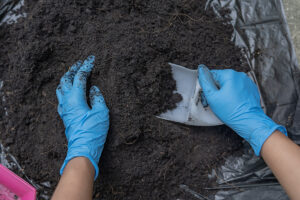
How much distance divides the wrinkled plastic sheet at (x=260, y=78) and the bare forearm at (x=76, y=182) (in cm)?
36

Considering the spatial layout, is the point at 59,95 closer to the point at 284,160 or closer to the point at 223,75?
the point at 223,75

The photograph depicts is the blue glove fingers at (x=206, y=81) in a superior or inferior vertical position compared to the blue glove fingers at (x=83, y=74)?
inferior

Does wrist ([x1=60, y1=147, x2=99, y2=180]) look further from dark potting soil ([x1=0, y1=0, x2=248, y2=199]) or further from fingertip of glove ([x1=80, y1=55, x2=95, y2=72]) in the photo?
fingertip of glove ([x1=80, y1=55, x2=95, y2=72])

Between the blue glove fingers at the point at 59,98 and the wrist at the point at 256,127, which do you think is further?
the blue glove fingers at the point at 59,98

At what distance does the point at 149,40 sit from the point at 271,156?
839mm

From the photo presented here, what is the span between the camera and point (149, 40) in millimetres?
1266

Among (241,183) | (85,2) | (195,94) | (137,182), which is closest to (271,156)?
(241,183)

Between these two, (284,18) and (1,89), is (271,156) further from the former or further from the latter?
(1,89)

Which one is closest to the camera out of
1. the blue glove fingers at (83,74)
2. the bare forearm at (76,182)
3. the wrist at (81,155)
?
the bare forearm at (76,182)

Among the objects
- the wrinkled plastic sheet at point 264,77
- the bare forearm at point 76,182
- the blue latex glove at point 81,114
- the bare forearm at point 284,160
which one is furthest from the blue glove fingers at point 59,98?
the bare forearm at point 284,160

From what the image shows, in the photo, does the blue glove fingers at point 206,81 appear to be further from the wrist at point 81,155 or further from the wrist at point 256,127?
the wrist at point 81,155

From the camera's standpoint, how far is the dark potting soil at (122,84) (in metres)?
1.20

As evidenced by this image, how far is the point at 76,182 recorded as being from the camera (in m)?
0.97

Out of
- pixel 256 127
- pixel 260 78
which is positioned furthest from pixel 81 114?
pixel 260 78
